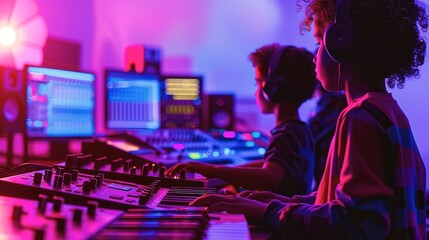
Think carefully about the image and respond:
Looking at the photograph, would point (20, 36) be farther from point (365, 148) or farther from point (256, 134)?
point (365, 148)

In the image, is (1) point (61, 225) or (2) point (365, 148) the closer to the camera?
(1) point (61, 225)

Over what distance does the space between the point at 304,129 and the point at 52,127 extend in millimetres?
1195

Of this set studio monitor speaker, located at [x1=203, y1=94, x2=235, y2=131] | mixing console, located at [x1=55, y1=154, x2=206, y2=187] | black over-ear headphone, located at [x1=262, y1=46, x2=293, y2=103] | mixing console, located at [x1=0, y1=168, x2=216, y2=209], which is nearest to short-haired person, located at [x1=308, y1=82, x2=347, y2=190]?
studio monitor speaker, located at [x1=203, y1=94, x2=235, y2=131]

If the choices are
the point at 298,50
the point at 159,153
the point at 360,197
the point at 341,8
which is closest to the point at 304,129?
the point at 298,50

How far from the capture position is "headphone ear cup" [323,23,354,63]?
1011 millimetres

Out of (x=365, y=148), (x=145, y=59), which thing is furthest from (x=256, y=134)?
(x=365, y=148)

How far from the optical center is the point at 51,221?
2.38ft

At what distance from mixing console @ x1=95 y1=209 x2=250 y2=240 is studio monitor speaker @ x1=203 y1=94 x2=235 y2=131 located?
2.27 m

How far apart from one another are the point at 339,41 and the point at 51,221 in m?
0.65

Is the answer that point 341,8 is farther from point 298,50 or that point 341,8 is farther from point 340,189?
point 298,50

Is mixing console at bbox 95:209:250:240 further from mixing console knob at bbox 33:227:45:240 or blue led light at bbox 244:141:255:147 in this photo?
blue led light at bbox 244:141:255:147

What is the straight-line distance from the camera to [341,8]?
3.45ft

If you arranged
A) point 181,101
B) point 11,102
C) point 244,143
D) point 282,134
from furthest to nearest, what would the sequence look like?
1. point 181,101
2. point 244,143
3. point 11,102
4. point 282,134

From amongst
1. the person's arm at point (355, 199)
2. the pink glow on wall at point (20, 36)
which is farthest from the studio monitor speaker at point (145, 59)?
the person's arm at point (355, 199)
